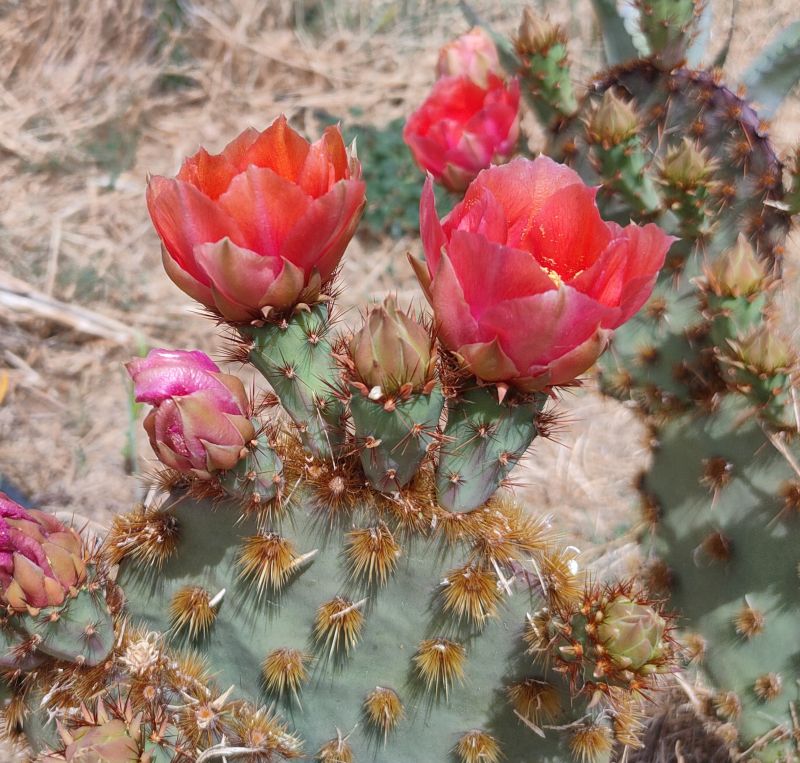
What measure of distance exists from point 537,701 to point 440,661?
109 millimetres

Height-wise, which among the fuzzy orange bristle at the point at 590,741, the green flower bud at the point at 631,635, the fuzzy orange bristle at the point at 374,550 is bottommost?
the fuzzy orange bristle at the point at 590,741

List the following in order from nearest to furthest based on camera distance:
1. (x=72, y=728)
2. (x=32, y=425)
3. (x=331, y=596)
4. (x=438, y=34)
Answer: (x=72, y=728) → (x=331, y=596) → (x=32, y=425) → (x=438, y=34)

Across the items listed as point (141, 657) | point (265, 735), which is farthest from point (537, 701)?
point (141, 657)

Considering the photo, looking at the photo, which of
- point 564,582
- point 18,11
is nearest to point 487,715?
point 564,582

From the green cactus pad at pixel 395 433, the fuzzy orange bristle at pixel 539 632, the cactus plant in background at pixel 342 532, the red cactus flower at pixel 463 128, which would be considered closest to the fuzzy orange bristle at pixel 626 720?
the cactus plant in background at pixel 342 532

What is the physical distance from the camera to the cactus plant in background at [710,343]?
1.05 meters

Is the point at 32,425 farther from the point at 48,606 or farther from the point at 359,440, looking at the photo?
the point at 359,440

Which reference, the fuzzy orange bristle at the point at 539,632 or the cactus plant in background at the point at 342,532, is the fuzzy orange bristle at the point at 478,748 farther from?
the fuzzy orange bristle at the point at 539,632

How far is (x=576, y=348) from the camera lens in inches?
25.5

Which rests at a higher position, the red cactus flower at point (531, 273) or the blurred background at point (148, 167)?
the red cactus flower at point (531, 273)

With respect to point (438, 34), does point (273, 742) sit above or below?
above

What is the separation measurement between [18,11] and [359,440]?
2.70 m

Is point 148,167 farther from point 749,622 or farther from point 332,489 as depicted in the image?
point 749,622

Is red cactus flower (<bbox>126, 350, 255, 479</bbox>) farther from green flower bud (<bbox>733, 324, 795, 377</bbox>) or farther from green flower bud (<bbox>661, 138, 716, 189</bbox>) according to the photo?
green flower bud (<bbox>661, 138, 716, 189</bbox>)
